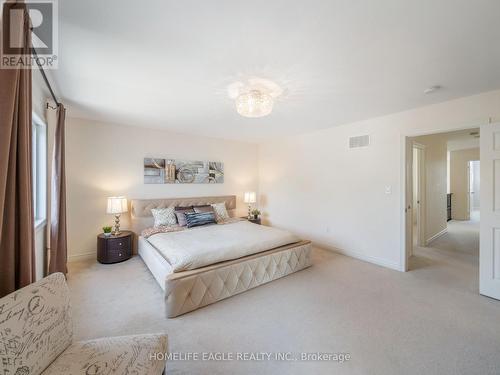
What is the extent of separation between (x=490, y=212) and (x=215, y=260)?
10.8ft

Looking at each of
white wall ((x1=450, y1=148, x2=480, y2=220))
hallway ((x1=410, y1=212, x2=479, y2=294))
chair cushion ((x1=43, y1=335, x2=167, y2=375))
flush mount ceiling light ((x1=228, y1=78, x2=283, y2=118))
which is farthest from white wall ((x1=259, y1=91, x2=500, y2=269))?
white wall ((x1=450, y1=148, x2=480, y2=220))

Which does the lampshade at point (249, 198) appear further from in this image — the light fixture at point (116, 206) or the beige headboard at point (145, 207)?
the light fixture at point (116, 206)

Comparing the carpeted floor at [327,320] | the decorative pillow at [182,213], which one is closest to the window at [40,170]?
the carpeted floor at [327,320]

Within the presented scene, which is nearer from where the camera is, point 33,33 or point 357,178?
point 33,33

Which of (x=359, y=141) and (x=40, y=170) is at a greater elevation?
(x=359, y=141)

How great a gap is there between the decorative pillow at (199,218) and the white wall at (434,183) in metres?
4.35

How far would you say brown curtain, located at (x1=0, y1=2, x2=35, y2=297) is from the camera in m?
1.05

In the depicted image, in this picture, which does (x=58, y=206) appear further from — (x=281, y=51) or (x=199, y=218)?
(x=281, y=51)

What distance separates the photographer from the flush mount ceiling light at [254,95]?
7.25ft

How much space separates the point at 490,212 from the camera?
2430 mm

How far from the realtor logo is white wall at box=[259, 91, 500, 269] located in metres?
3.96

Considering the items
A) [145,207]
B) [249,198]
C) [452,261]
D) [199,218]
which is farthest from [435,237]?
[145,207]

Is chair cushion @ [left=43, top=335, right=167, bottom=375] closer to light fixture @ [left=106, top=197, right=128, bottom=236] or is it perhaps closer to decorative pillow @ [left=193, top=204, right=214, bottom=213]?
light fixture @ [left=106, top=197, right=128, bottom=236]

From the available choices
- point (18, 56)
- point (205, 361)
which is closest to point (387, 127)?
point (205, 361)
